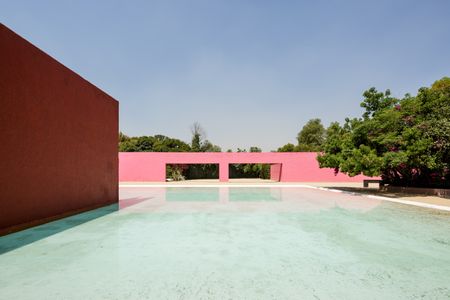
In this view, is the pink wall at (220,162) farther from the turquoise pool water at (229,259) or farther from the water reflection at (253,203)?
the turquoise pool water at (229,259)

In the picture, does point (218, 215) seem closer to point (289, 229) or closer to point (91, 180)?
point (289, 229)

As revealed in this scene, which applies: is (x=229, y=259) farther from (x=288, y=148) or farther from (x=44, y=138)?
(x=288, y=148)

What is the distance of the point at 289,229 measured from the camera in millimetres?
7270

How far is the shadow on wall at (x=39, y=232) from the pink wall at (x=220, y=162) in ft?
62.2

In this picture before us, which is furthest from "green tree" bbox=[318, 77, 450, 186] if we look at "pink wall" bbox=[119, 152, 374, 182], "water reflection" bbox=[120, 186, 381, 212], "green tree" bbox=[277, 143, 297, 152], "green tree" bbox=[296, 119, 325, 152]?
"green tree" bbox=[296, 119, 325, 152]

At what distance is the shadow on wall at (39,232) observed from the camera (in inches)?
225

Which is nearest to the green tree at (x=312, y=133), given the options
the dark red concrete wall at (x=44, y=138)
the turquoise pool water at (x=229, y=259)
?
the turquoise pool water at (x=229, y=259)

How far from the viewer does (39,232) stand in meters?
6.82

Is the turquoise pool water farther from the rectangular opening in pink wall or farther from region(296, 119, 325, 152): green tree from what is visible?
region(296, 119, 325, 152): green tree

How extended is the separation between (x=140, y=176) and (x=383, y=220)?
24.4 meters

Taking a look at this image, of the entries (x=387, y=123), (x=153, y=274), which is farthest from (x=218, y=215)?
(x=387, y=123)

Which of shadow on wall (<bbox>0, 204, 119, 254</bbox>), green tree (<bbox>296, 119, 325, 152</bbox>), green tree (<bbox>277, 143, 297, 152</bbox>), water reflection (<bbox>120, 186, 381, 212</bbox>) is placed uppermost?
green tree (<bbox>296, 119, 325, 152</bbox>)

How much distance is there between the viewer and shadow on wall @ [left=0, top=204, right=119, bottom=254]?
18.8ft

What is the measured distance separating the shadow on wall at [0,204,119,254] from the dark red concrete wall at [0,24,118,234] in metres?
0.27
